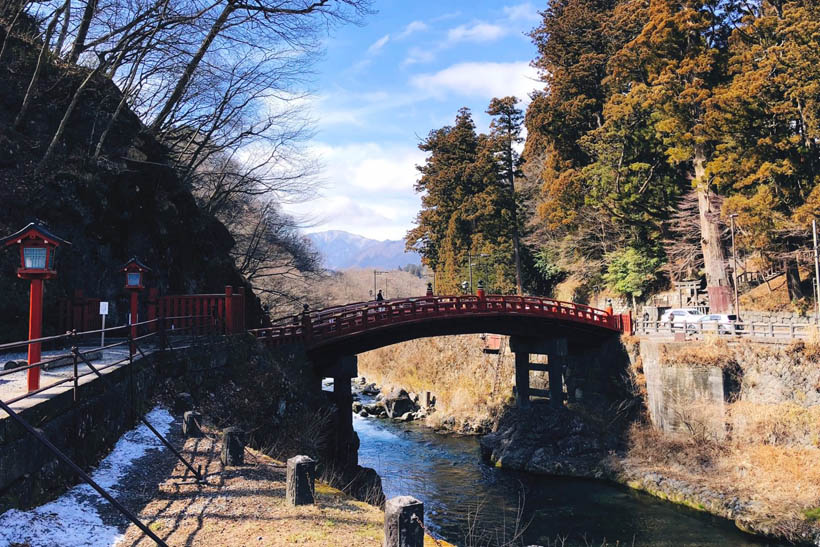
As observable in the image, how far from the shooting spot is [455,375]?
34.6 meters

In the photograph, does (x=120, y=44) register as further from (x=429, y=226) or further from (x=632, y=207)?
(x=429, y=226)

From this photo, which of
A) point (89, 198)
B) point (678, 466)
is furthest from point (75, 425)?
point (678, 466)

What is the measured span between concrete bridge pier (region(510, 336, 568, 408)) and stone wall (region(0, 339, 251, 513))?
58.4 ft

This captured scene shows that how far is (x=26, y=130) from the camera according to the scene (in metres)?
15.8

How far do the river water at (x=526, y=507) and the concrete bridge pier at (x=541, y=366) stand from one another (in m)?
3.83

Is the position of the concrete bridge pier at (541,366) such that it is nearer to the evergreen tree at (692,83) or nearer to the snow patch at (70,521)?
the evergreen tree at (692,83)

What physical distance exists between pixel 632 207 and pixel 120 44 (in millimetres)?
26568

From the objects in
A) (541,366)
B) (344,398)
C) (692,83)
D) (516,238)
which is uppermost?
(692,83)

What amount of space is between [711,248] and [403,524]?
26810mm

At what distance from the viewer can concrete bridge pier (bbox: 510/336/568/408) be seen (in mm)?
25219

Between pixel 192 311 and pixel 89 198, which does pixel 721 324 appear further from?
pixel 89 198

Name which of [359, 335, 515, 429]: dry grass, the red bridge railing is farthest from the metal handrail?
[359, 335, 515, 429]: dry grass

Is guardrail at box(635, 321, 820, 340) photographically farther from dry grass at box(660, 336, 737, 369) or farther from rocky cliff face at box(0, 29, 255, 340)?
rocky cliff face at box(0, 29, 255, 340)

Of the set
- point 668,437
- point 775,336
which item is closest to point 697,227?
point 775,336
